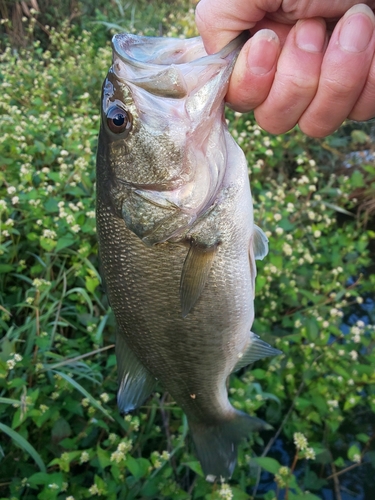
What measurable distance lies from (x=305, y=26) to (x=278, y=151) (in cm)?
277

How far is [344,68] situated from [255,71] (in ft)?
→ 0.77

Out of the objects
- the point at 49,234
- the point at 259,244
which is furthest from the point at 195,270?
the point at 49,234

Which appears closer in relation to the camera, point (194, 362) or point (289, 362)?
point (194, 362)

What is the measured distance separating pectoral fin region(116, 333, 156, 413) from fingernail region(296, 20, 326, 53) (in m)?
1.11

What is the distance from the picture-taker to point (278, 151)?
3906mm

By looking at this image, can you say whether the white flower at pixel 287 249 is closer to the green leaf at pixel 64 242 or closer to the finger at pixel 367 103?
the green leaf at pixel 64 242

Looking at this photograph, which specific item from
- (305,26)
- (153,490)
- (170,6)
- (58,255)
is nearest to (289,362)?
(153,490)

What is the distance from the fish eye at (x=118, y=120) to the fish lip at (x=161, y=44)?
135 mm

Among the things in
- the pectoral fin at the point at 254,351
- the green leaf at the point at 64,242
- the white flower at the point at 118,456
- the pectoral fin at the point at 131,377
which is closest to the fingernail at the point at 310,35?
the pectoral fin at the point at 254,351

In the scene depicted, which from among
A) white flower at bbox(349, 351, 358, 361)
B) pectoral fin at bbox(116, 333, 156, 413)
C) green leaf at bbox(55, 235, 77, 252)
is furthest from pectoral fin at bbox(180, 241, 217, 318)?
white flower at bbox(349, 351, 358, 361)

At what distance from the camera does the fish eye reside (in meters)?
1.30

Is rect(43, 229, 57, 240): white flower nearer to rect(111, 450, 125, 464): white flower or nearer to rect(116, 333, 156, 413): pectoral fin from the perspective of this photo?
rect(116, 333, 156, 413): pectoral fin

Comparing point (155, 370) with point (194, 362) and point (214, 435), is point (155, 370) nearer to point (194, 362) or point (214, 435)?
point (194, 362)

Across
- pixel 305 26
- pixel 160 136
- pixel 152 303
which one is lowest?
pixel 152 303
